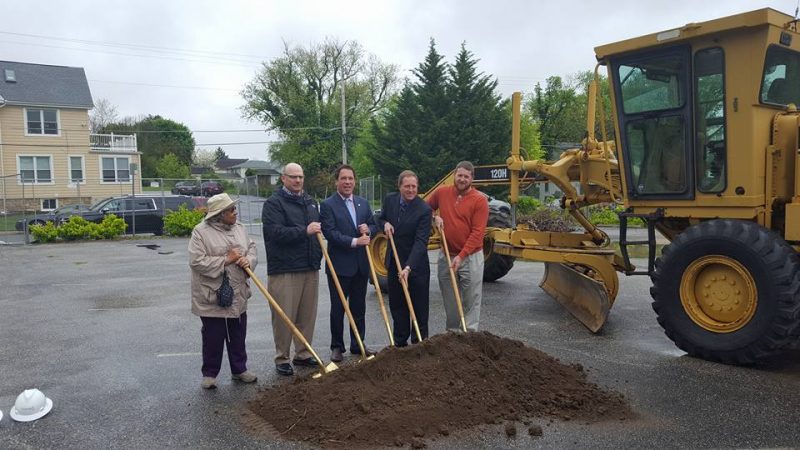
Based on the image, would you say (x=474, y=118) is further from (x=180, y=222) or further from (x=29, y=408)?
(x=29, y=408)

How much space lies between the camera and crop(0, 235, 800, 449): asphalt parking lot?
398 cm

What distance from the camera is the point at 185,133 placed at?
223 feet

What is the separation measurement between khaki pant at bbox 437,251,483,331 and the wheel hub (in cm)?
188

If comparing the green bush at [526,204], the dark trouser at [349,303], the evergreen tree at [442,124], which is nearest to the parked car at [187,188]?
the evergreen tree at [442,124]

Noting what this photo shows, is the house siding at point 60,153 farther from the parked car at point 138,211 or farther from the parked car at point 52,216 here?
the parked car at point 138,211

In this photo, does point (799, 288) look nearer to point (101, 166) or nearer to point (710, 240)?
point (710, 240)

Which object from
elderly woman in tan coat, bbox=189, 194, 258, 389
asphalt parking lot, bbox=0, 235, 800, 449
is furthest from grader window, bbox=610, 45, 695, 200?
elderly woman in tan coat, bbox=189, 194, 258, 389

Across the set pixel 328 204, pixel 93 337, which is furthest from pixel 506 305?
pixel 93 337

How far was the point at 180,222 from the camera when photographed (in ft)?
65.4

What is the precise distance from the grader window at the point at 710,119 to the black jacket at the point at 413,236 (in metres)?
2.69

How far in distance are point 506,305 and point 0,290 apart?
26.6 ft

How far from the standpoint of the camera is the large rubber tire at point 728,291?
5.04 metres

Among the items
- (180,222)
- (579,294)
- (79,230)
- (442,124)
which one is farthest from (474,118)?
(579,294)

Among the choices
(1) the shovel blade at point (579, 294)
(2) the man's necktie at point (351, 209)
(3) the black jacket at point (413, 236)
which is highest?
(2) the man's necktie at point (351, 209)
